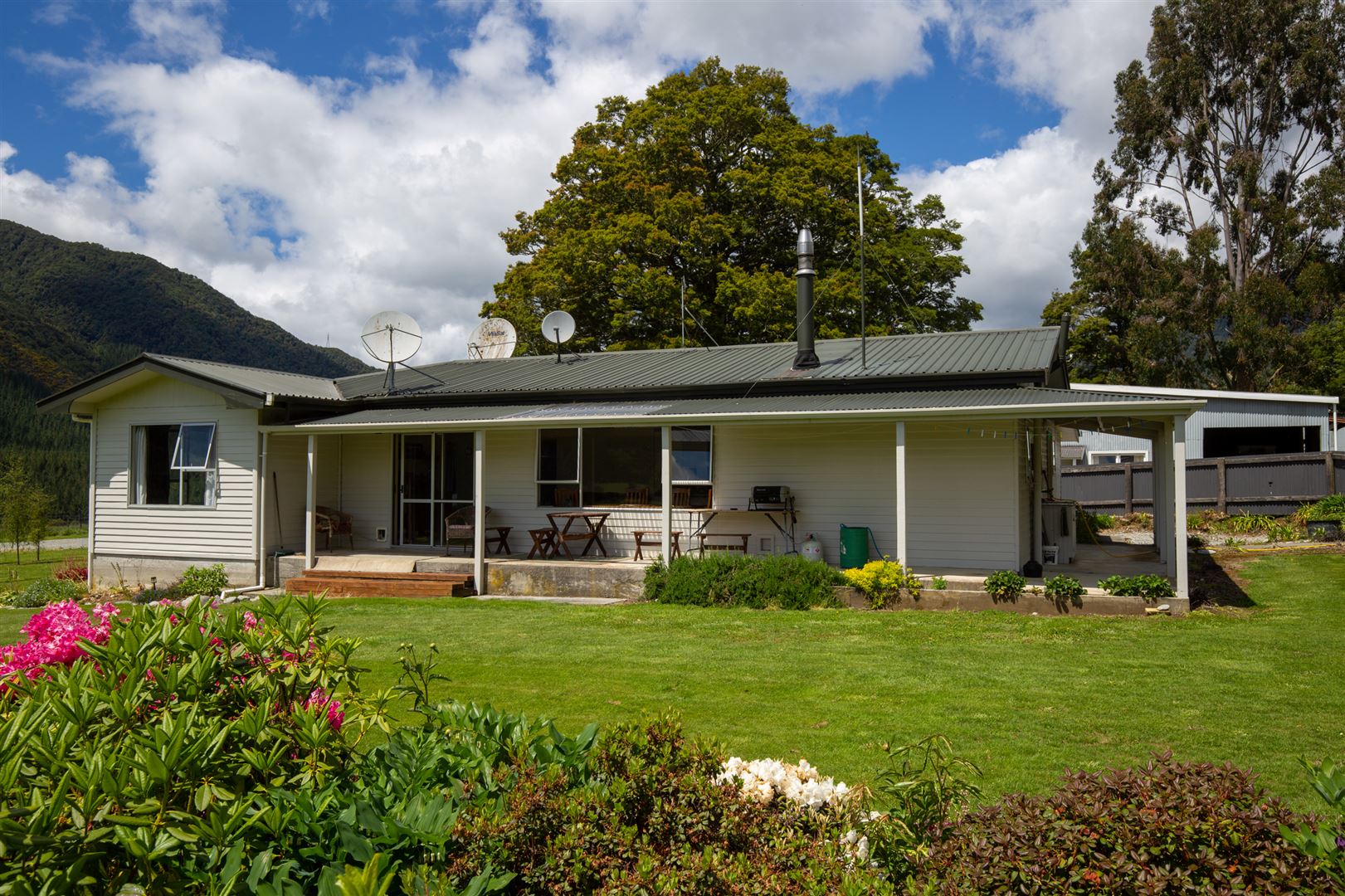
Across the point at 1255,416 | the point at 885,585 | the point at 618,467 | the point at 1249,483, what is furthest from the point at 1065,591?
the point at 1255,416

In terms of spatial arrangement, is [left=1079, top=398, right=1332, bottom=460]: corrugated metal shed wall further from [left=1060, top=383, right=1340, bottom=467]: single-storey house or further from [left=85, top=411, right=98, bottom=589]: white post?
[left=85, top=411, right=98, bottom=589]: white post

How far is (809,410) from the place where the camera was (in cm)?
1146

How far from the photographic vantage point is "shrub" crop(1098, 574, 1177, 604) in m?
9.77

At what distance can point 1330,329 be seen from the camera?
26.4 m

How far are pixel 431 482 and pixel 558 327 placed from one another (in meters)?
3.99

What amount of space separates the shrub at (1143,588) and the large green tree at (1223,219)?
71.5 ft

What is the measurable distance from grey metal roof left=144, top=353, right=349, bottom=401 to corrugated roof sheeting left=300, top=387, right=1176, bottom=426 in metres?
0.90

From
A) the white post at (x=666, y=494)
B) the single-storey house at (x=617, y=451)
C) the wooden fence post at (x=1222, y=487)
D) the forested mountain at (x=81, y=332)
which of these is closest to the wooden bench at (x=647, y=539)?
the single-storey house at (x=617, y=451)

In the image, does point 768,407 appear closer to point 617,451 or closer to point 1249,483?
point 617,451

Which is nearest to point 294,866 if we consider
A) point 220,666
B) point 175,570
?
point 220,666

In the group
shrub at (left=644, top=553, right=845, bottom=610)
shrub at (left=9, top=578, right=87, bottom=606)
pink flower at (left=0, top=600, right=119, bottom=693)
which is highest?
pink flower at (left=0, top=600, right=119, bottom=693)

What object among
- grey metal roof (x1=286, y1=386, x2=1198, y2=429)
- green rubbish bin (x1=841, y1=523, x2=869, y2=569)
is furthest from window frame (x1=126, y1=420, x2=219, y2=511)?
green rubbish bin (x1=841, y1=523, x2=869, y2=569)

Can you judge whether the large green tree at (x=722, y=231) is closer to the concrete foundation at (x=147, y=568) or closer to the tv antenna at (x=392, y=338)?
the tv antenna at (x=392, y=338)

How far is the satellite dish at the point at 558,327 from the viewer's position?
668 inches
